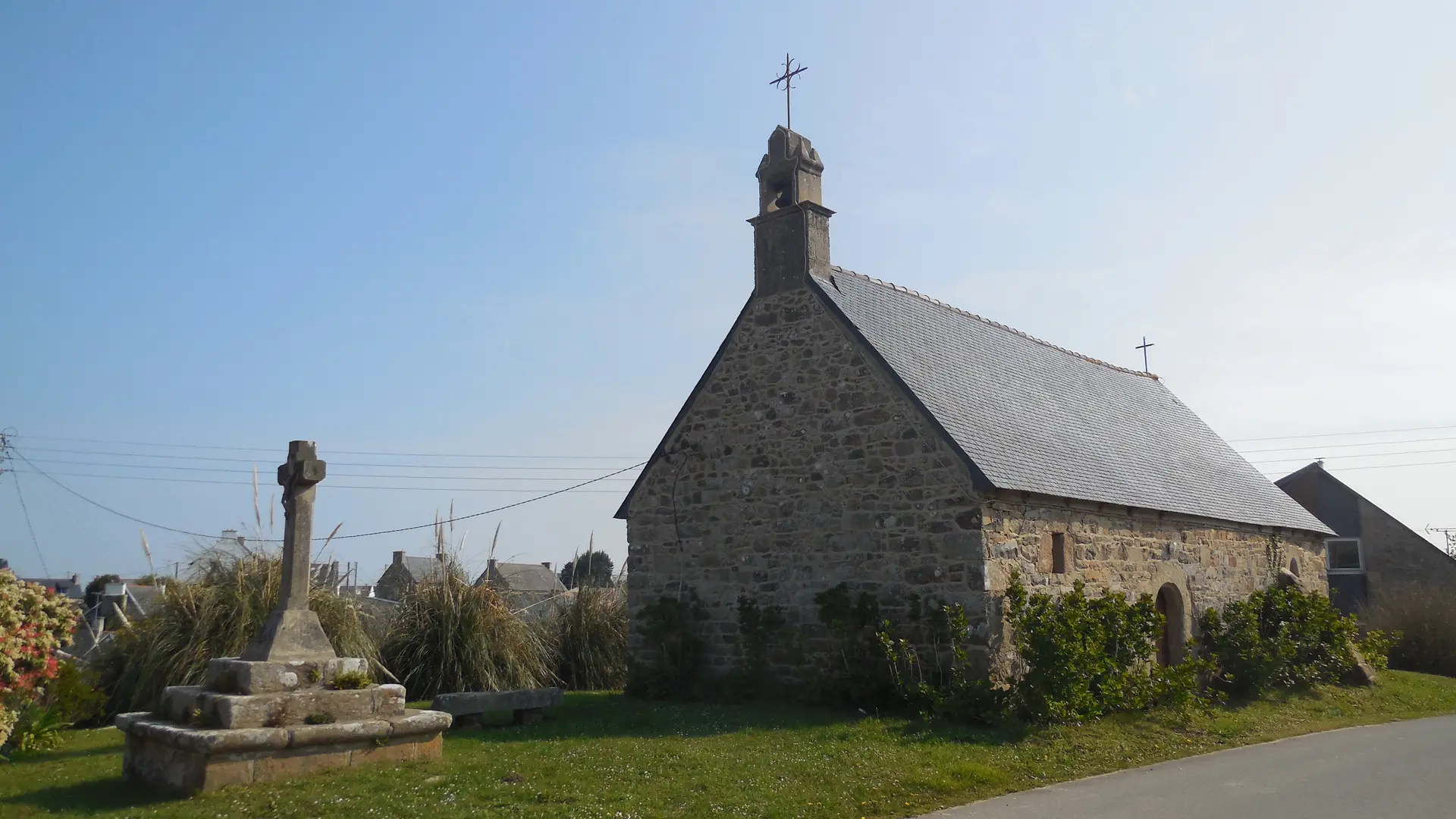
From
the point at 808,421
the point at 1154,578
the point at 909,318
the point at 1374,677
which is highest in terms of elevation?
the point at 909,318

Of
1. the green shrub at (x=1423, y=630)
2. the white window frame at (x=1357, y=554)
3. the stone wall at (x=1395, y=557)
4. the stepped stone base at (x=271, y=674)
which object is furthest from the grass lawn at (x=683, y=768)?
the white window frame at (x=1357, y=554)

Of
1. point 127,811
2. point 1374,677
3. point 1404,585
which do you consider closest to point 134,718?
point 127,811

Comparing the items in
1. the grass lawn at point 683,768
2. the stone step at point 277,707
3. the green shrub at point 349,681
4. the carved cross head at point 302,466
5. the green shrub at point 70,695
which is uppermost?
the carved cross head at point 302,466

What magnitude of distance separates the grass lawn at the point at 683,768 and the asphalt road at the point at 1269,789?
1.29ft

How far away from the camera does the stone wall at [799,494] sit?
1255 centimetres

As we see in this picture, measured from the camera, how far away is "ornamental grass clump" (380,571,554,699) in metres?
14.7

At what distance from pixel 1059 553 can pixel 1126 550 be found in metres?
1.73

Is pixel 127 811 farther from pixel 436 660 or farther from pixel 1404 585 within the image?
pixel 1404 585

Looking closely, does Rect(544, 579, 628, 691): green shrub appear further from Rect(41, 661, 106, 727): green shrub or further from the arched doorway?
the arched doorway

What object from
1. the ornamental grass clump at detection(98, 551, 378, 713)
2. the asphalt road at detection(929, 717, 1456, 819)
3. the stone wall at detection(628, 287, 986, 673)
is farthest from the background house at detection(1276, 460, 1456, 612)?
the ornamental grass clump at detection(98, 551, 378, 713)

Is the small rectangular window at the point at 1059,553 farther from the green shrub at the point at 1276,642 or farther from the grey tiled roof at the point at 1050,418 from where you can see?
the green shrub at the point at 1276,642

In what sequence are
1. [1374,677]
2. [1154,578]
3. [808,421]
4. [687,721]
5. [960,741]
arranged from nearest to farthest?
[960,741], [687,721], [808,421], [1154,578], [1374,677]

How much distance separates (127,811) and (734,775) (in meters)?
4.47

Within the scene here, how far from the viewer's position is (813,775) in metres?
8.73
